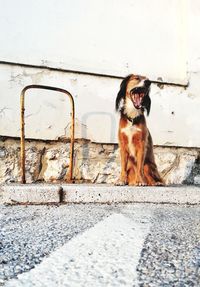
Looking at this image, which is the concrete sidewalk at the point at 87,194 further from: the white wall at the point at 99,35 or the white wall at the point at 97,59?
the white wall at the point at 99,35

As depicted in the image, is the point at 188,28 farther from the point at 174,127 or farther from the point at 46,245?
the point at 46,245

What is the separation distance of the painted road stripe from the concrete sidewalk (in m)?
0.86

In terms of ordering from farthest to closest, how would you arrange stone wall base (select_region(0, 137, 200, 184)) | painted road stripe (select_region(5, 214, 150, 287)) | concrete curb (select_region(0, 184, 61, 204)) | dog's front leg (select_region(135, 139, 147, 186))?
1. stone wall base (select_region(0, 137, 200, 184))
2. dog's front leg (select_region(135, 139, 147, 186))
3. concrete curb (select_region(0, 184, 61, 204))
4. painted road stripe (select_region(5, 214, 150, 287))

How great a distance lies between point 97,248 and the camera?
1286mm

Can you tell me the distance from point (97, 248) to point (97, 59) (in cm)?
219

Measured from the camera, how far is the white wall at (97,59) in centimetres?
298

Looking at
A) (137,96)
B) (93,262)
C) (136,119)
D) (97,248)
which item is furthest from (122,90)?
(93,262)

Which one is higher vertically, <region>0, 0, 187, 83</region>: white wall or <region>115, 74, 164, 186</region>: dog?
<region>0, 0, 187, 83</region>: white wall

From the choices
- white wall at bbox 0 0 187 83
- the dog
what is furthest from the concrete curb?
white wall at bbox 0 0 187 83

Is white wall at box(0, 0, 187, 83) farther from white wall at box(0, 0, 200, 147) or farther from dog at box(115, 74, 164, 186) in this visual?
dog at box(115, 74, 164, 186)

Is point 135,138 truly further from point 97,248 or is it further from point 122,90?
point 97,248

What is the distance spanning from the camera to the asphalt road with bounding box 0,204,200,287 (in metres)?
1.00

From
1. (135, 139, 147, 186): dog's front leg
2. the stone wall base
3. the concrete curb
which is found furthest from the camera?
the stone wall base

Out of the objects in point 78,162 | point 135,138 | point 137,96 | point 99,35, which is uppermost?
point 99,35
